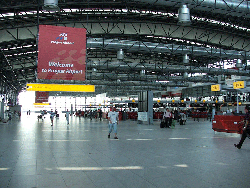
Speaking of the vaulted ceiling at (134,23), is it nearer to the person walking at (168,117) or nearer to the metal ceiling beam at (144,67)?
the metal ceiling beam at (144,67)

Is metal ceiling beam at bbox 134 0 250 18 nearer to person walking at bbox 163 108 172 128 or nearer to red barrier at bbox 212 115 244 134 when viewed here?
red barrier at bbox 212 115 244 134

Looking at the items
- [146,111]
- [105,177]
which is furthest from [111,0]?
[105,177]

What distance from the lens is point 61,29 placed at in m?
13.5

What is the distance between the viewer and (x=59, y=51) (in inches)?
527

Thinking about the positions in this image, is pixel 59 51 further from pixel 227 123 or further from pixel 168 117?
pixel 168 117

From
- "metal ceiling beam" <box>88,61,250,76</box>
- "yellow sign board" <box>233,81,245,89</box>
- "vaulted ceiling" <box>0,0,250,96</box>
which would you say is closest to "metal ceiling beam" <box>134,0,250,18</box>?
"vaulted ceiling" <box>0,0,250,96</box>

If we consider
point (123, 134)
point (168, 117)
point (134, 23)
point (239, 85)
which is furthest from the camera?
point (239, 85)

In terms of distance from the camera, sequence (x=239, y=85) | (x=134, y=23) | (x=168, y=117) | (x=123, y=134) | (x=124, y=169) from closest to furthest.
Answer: (x=124, y=169), (x=123, y=134), (x=168, y=117), (x=134, y=23), (x=239, y=85)

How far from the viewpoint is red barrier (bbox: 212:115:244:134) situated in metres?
16.1

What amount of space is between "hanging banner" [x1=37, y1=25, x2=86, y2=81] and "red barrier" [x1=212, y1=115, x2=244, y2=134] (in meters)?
9.40

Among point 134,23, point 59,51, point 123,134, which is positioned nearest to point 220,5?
point 134,23

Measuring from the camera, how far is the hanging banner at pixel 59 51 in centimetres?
1333

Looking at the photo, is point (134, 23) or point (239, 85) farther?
point (239, 85)

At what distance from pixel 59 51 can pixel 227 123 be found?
427 inches
